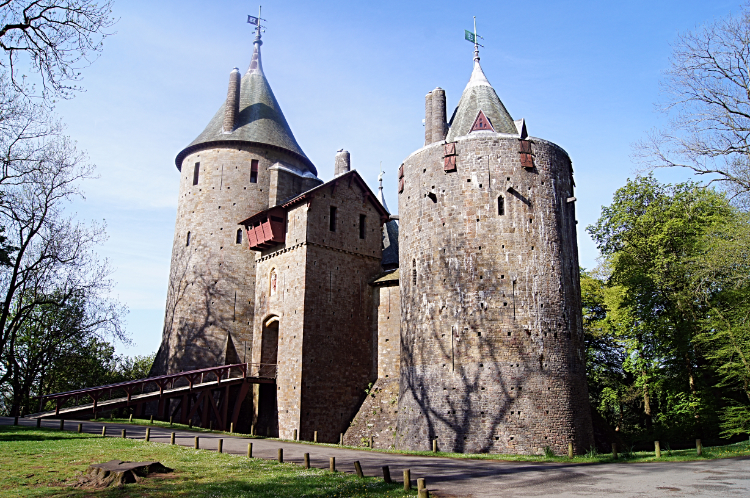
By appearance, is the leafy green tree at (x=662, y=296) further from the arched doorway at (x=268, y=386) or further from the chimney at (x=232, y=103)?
the chimney at (x=232, y=103)

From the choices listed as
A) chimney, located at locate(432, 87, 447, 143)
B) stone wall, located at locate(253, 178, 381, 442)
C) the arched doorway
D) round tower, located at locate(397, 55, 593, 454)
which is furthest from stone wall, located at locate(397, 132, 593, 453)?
the arched doorway

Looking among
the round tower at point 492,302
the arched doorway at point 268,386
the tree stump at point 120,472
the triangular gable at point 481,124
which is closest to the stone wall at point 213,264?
the arched doorway at point 268,386

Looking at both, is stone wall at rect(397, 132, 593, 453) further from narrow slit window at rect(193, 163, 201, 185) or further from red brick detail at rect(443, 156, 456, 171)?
narrow slit window at rect(193, 163, 201, 185)

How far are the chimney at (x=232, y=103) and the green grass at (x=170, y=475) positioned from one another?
2007cm

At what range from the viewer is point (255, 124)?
32281 millimetres

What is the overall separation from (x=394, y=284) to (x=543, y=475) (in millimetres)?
14832

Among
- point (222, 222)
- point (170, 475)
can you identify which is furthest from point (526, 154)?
point (222, 222)

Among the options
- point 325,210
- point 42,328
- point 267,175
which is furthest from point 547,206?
point 42,328

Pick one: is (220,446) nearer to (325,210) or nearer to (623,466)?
→ (623,466)

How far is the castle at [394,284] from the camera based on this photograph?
19.4m

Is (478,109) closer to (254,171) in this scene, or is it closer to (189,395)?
(254,171)

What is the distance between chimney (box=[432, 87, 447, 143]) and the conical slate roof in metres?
9.91

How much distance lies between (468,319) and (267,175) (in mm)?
16007

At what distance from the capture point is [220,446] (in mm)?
14961
